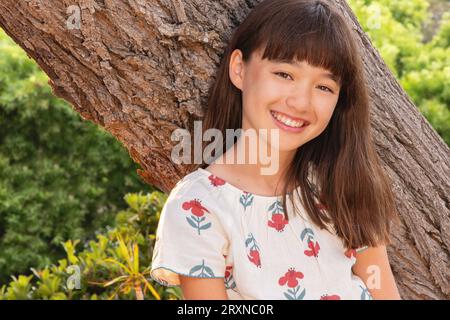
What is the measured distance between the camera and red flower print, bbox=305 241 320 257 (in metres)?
2.22

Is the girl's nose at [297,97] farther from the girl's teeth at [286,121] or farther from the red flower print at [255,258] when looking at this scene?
the red flower print at [255,258]

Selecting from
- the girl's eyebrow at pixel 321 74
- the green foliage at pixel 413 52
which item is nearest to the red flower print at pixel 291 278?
the girl's eyebrow at pixel 321 74

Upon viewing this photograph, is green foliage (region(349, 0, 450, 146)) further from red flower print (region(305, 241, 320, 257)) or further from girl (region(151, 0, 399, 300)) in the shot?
red flower print (region(305, 241, 320, 257))

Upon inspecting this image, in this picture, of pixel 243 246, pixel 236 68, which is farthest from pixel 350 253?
pixel 236 68

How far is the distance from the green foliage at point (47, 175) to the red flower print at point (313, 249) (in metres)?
2.89

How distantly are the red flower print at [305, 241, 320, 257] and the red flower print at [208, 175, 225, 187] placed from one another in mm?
302

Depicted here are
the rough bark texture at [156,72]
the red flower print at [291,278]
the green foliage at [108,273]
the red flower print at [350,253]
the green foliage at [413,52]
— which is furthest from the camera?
the green foliage at [413,52]

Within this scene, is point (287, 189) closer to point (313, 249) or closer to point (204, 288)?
point (313, 249)

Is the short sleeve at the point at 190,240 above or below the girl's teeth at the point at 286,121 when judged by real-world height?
below

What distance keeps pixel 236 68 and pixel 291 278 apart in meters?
0.59

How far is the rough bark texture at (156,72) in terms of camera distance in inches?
80.3

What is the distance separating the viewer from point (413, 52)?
17.8 ft
